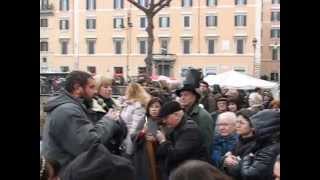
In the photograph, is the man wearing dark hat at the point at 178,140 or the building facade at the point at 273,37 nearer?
the building facade at the point at 273,37

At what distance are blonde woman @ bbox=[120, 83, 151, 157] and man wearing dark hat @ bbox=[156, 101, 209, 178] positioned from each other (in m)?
0.17

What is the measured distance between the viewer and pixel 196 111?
2977 mm

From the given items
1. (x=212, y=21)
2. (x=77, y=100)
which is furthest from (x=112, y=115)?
(x=212, y=21)

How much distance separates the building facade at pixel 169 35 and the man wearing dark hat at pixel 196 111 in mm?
2828

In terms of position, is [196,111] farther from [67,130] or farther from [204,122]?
[67,130]

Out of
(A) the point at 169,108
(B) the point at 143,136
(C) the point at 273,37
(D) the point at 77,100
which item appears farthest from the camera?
(C) the point at 273,37

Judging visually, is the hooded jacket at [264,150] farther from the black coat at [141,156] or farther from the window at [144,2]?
the window at [144,2]

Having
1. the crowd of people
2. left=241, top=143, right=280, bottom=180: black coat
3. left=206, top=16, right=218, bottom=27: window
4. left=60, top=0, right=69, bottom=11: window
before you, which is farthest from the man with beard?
left=206, top=16, right=218, bottom=27: window

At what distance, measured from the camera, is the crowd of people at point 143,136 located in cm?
246

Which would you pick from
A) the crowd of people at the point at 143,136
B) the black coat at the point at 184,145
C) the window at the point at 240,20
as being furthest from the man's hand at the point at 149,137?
the window at the point at 240,20

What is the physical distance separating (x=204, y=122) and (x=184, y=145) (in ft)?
0.81
